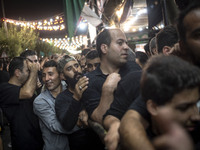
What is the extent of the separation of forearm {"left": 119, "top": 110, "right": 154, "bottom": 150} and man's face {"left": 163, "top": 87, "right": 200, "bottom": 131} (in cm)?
26

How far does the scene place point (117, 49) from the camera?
2656mm

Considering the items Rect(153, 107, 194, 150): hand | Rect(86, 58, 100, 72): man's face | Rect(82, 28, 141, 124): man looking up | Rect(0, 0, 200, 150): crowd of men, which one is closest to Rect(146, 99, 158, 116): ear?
Rect(0, 0, 200, 150): crowd of men

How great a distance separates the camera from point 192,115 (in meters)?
0.79

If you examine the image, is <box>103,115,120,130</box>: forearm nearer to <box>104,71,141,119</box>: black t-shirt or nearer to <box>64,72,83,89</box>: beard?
<box>104,71,141,119</box>: black t-shirt

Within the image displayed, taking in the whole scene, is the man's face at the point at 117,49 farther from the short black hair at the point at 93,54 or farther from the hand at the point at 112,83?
the short black hair at the point at 93,54

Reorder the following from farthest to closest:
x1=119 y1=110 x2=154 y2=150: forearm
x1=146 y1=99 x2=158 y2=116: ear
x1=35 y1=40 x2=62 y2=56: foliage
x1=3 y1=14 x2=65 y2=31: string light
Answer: x1=35 y1=40 x2=62 y2=56: foliage → x1=3 y1=14 x2=65 y2=31: string light → x1=119 y1=110 x2=154 y2=150: forearm → x1=146 y1=99 x2=158 y2=116: ear

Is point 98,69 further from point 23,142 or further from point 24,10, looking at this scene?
point 24,10

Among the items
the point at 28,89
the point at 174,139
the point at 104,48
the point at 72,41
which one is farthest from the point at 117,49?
the point at 72,41

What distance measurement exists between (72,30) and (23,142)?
25.7ft

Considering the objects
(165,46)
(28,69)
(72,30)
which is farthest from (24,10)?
(165,46)

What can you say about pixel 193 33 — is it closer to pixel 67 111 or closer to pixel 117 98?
pixel 117 98

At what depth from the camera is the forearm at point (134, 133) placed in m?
1.02

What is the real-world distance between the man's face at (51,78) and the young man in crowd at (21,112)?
0.21m

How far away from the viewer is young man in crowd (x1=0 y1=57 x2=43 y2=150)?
125 inches
